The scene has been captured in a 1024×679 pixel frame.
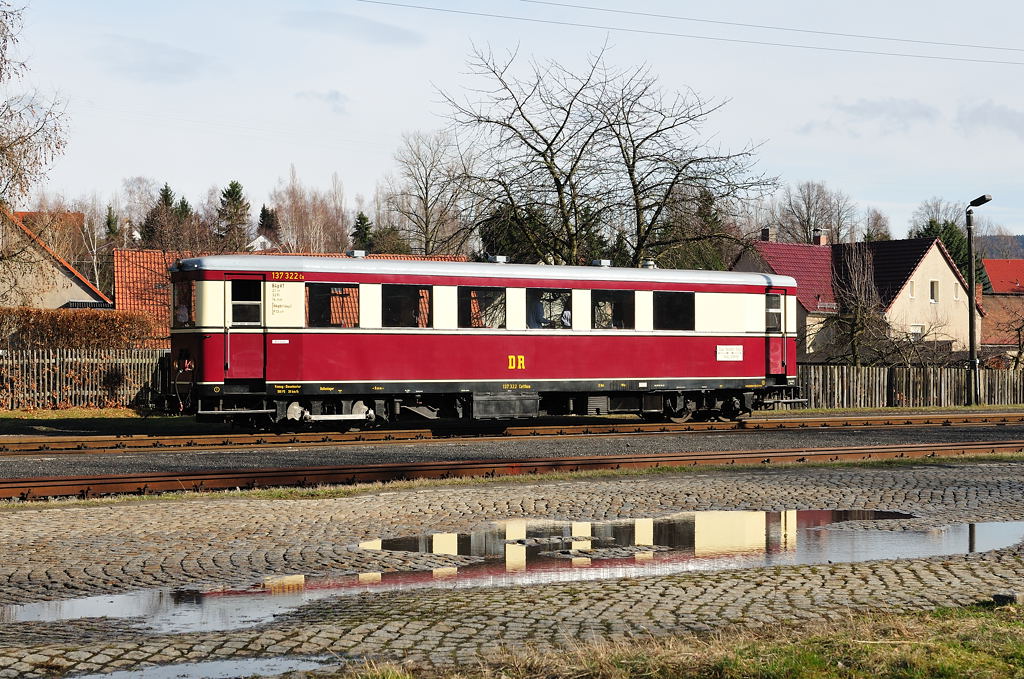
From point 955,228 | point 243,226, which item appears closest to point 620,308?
point 955,228

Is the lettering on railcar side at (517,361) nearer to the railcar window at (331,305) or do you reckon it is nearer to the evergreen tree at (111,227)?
the railcar window at (331,305)

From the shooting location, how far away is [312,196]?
402 ft

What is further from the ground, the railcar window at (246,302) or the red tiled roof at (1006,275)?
the red tiled roof at (1006,275)

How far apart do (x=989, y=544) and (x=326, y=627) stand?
624cm

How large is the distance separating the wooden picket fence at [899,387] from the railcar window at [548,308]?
1353 cm

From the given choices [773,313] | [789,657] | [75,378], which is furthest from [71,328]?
[789,657]

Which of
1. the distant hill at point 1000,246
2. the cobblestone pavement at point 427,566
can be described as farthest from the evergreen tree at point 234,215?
the distant hill at point 1000,246

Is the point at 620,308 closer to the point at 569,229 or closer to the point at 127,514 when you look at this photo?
the point at 569,229

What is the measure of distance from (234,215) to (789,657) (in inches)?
3587

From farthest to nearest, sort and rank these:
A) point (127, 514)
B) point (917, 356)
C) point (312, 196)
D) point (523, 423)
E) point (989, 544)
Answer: point (312, 196) → point (917, 356) → point (523, 423) → point (127, 514) → point (989, 544)

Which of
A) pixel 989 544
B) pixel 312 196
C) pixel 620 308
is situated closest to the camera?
pixel 989 544

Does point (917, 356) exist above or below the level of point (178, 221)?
below

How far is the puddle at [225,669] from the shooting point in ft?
19.1

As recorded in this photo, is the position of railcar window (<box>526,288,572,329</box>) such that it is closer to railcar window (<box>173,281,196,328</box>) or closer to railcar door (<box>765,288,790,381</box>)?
railcar door (<box>765,288,790,381</box>)
